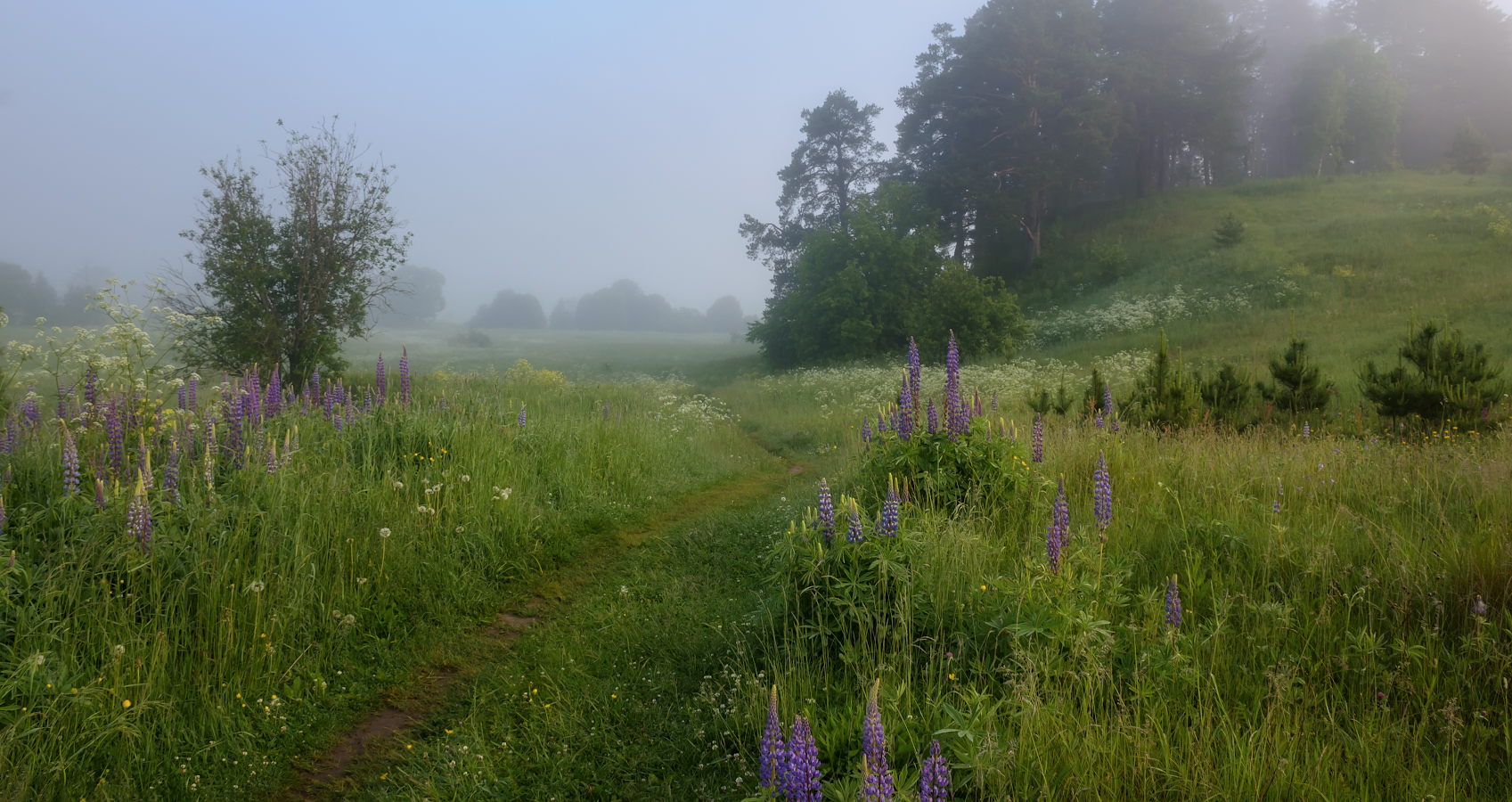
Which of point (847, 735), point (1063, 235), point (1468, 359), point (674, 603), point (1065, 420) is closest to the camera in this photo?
point (847, 735)

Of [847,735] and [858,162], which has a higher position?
[858,162]

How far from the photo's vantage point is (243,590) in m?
4.57

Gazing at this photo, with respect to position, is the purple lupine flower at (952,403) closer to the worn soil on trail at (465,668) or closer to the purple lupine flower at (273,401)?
the worn soil on trail at (465,668)

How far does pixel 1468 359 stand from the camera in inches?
374

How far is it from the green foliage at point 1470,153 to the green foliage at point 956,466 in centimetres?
5488

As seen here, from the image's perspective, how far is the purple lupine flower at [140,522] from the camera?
14.6 ft

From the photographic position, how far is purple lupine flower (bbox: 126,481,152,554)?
14.6 feet

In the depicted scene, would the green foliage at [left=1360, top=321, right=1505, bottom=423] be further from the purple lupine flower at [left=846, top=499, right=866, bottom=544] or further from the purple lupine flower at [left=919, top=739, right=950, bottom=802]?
the purple lupine flower at [left=919, top=739, right=950, bottom=802]

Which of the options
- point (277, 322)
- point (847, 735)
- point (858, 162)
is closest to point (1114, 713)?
point (847, 735)

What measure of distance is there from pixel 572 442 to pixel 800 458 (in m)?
4.72

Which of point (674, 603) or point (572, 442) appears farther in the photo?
point (572, 442)

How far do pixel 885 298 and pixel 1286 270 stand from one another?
15.5 meters

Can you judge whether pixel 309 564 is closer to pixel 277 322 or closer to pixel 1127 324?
pixel 277 322

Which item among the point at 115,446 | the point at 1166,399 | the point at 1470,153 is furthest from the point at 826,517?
the point at 1470,153
